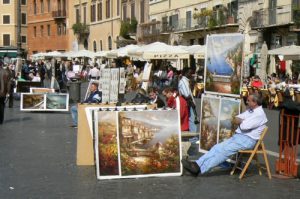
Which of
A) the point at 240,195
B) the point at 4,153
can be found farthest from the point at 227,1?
the point at 240,195

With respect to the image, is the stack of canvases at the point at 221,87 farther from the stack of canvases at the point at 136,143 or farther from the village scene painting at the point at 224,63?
the stack of canvases at the point at 136,143

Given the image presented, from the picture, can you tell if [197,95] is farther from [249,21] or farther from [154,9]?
[154,9]

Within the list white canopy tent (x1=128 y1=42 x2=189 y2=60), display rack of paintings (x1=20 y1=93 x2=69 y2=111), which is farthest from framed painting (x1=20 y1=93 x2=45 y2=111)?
white canopy tent (x1=128 y1=42 x2=189 y2=60)

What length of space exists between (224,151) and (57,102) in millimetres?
12340

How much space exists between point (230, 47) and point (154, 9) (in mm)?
46686

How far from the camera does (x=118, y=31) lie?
64.4 metres

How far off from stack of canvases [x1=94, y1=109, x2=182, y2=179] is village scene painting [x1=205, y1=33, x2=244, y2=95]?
50.3 inches

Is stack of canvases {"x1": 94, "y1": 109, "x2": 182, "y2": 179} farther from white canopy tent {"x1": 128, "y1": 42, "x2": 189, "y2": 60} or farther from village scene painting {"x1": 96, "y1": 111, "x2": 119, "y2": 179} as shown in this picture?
white canopy tent {"x1": 128, "y1": 42, "x2": 189, "y2": 60}

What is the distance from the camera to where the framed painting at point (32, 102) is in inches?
832

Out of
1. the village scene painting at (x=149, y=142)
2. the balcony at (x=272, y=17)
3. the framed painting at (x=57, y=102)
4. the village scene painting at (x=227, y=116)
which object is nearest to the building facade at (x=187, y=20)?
the balcony at (x=272, y=17)

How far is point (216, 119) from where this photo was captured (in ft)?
35.2

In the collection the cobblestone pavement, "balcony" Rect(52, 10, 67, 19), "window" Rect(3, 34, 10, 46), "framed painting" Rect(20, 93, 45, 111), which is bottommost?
the cobblestone pavement

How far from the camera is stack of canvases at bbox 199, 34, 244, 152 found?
33.6 ft

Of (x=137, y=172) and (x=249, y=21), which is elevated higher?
(x=249, y=21)
